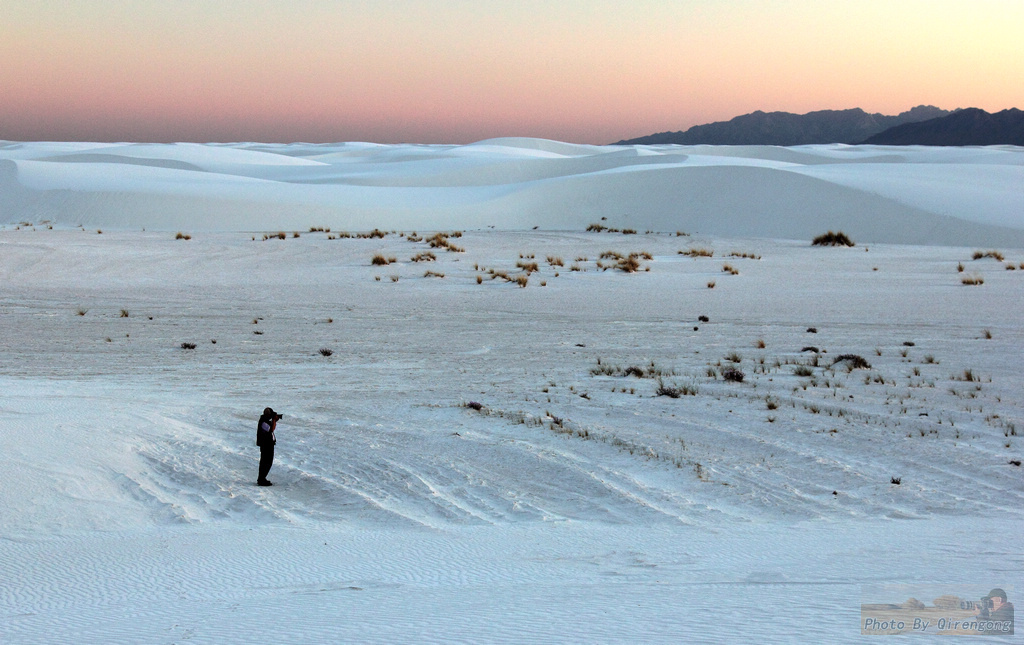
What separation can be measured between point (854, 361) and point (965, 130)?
180 metres

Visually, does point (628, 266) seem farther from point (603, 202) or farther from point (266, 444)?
point (603, 202)

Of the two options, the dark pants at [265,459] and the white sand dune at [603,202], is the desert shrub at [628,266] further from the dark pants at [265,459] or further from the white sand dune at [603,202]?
the dark pants at [265,459]

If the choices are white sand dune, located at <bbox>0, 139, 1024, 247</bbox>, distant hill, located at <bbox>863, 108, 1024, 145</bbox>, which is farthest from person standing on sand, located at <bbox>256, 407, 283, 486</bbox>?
distant hill, located at <bbox>863, 108, 1024, 145</bbox>

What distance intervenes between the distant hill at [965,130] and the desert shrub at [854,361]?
165m

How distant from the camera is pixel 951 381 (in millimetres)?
9711

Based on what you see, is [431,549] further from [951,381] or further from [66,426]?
[951,381]

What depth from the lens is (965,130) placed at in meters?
166

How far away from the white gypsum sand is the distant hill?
158818mm

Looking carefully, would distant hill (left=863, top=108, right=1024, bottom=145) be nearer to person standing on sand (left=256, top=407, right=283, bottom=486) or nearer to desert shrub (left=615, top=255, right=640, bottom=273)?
desert shrub (left=615, top=255, right=640, bottom=273)

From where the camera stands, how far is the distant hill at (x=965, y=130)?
512 ft

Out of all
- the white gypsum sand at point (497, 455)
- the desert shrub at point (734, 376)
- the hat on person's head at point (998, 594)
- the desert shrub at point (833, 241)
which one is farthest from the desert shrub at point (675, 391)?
the desert shrub at point (833, 241)

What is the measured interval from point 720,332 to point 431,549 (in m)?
9.39

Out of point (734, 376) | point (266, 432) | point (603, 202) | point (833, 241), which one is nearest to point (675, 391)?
point (734, 376)

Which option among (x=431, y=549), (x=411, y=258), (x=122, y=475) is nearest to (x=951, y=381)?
(x=431, y=549)
